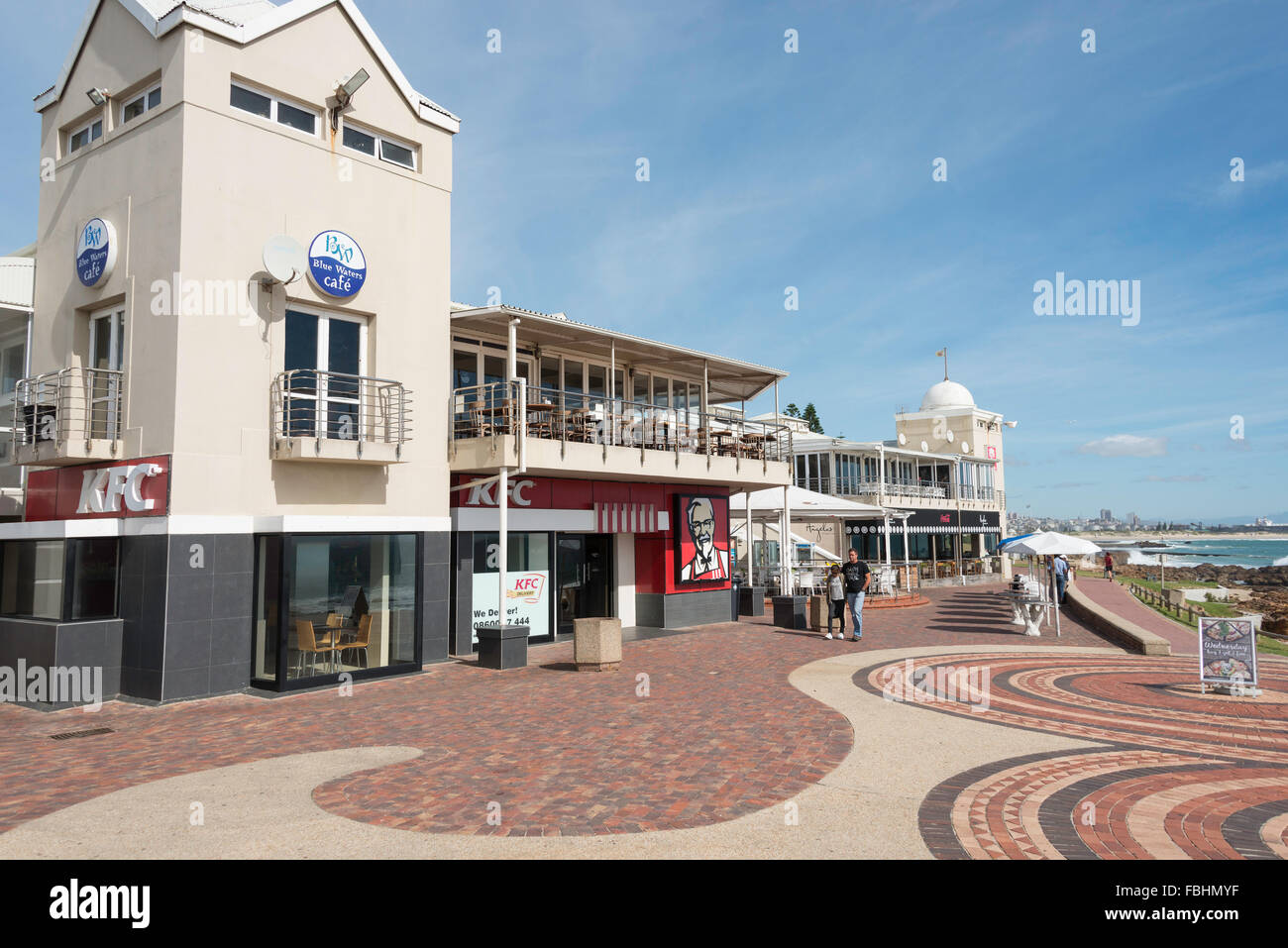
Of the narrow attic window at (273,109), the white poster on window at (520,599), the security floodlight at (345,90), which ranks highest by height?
the security floodlight at (345,90)

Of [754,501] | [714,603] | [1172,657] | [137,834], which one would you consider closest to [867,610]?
[754,501]

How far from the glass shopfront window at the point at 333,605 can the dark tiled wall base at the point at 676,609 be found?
755 cm

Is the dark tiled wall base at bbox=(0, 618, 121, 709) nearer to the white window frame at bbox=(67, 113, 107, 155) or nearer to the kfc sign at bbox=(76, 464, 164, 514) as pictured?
the kfc sign at bbox=(76, 464, 164, 514)

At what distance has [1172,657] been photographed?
49.0ft

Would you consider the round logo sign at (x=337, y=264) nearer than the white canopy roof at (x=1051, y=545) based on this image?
Yes

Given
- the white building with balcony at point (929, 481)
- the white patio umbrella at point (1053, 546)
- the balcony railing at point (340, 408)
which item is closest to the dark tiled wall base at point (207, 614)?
the balcony railing at point (340, 408)

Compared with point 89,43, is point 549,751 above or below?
below

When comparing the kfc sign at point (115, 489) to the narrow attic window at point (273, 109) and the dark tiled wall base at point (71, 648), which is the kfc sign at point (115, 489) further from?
the narrow attic window at point (273, 109)

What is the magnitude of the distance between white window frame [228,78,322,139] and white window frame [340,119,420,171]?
433 millimetres

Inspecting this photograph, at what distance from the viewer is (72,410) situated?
12523mm

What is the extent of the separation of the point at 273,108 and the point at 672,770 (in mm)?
11428

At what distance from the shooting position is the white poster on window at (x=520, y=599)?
15273 mm
